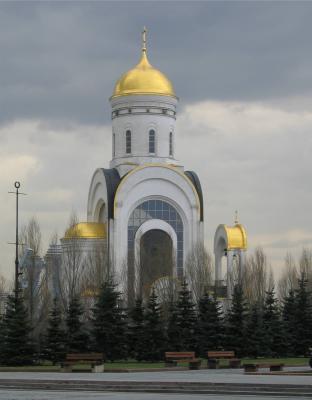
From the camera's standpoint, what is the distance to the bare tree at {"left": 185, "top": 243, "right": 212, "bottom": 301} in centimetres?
6055

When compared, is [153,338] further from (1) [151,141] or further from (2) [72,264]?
(1) [151,141]

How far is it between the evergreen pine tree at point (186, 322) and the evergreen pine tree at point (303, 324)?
15.0ft

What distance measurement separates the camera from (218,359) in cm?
3781

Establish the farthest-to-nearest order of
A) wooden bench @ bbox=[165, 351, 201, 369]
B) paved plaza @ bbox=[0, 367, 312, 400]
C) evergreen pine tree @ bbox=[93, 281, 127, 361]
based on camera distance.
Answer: evergreen pine tree @ bbox=[93, 281, 127, 361] < wooden bench @ bbox=[165, 351, 201, 369] < paved plaza @ bbox=[0, 367, 312, 400]

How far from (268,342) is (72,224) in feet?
76.0

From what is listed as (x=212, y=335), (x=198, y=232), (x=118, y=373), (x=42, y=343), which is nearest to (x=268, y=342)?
(x=212, y=335)

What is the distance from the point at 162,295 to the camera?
5778 centimetres

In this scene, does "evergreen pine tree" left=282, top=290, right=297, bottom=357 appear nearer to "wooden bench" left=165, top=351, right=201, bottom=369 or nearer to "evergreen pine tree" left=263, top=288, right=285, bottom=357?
"evergreen pine tree" left=263, top=288, right=285, bottom=357

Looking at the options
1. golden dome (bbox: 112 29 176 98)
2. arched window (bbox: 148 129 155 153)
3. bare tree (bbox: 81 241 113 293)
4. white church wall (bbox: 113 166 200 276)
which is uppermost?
golden dome (bbox: 112 29 176 98)

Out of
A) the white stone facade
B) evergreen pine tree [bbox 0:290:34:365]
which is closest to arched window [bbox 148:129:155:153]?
the white stone facade

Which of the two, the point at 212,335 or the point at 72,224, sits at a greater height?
the point at 72,224

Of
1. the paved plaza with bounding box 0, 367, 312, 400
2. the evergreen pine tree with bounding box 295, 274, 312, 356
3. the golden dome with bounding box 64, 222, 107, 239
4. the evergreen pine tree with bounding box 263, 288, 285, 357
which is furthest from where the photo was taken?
the golden dome with bounding box 64, 222, 107, 239

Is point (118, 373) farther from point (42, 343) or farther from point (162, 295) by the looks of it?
point (162, 295)

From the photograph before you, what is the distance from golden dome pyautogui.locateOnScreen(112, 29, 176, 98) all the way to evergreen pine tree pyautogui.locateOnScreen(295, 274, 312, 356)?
76.1 feet
